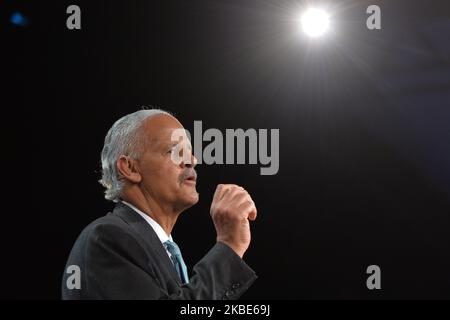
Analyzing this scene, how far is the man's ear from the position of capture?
153cm

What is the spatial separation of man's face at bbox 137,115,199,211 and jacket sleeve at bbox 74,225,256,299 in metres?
0.22

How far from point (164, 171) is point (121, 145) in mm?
143

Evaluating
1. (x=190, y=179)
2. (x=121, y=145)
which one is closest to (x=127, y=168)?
(x=121, y=145)

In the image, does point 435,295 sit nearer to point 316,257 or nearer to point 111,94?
point 316,257

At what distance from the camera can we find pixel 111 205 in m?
2.60


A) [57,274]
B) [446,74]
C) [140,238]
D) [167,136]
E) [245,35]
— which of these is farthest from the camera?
[446,74]

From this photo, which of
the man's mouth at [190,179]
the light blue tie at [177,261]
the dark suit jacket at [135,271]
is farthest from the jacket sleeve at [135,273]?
the man's mouth at [190,179]

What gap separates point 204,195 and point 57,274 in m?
0.73

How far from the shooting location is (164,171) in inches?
59.4

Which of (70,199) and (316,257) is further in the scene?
(316,257)

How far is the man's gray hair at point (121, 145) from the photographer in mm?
1528

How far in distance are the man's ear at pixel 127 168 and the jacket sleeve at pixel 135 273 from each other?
0.81 ft

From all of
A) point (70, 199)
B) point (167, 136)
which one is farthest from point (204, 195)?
point (167, 136)

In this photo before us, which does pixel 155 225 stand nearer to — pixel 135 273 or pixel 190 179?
pixel 190 179
